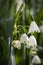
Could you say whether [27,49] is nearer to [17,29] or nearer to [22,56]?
[22,56]

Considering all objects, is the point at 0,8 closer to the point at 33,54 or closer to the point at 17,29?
the point at 17,29

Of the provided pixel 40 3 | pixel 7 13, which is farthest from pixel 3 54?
pixel 40 3

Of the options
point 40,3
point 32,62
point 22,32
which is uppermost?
point 40,3

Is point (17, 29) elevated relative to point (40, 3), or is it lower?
lower

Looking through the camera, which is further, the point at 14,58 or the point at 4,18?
the point at 14,58

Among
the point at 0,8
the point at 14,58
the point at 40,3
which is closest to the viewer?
the point at 0,8

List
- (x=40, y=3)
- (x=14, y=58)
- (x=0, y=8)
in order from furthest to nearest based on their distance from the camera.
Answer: (x=40, y=3) < (x=14, y=58) < (x=0, y=8)

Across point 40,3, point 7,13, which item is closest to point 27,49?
point 7,13

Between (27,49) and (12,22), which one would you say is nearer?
(12,22)

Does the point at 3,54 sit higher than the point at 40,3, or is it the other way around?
the point at 40,3
